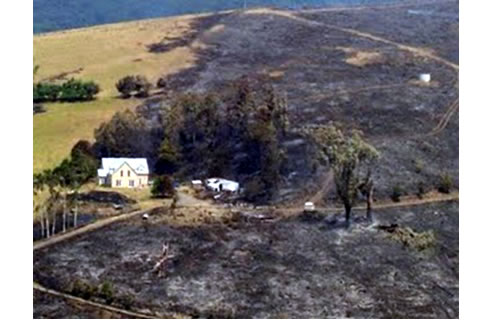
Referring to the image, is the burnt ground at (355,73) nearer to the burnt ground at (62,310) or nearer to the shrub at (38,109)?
the shrub at (38,109)

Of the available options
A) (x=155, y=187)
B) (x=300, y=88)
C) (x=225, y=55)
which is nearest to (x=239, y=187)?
(x=155, y=187)

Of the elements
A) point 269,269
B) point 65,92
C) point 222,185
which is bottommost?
point 269,269

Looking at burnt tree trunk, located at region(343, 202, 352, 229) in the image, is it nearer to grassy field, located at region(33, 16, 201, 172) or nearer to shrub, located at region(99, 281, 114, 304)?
shrub, located at region(99, 281, 114, 304)

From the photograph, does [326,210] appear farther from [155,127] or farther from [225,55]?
[225,55]

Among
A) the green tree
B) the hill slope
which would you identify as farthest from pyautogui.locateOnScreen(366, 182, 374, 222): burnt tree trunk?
the hill slope

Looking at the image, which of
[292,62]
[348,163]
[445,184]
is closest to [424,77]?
[292,62]

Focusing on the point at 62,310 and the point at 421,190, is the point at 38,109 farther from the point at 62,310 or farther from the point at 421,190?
the point at 62,310

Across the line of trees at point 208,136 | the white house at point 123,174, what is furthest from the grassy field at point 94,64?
the white house at point 123,174
